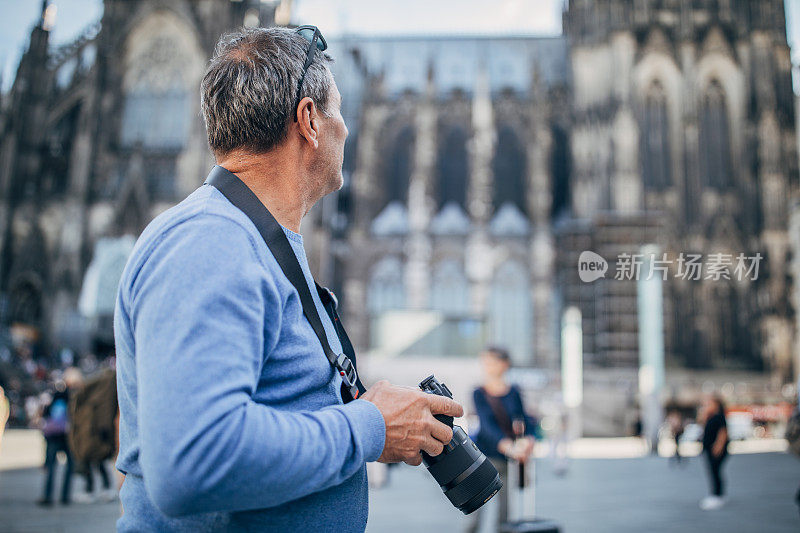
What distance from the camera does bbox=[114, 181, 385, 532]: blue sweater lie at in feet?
2.52

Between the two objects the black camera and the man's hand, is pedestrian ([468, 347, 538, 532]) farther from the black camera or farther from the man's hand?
the man's hand

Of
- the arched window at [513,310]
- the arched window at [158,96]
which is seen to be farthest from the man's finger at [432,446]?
the arched window at [158,96]

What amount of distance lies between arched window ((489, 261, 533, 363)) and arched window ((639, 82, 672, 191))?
539 centimetres

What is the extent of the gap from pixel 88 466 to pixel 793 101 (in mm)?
24724

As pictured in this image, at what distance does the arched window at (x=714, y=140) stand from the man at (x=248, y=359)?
950 inches

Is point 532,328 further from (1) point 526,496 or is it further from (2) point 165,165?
(1) point 526,496

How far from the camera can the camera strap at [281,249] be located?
96cm

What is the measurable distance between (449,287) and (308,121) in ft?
77.2

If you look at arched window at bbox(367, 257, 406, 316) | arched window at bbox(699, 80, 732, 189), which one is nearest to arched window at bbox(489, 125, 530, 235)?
arched window at bbox(367, 257, 406, 316)

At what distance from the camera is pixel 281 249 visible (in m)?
0.96

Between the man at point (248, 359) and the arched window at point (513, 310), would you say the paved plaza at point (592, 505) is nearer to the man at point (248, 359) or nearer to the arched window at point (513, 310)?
the man at point (248, 359)

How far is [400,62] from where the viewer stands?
3027 cm

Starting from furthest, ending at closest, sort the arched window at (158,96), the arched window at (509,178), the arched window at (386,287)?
the arched window at (509,178)
the arched window at (386,287)
the arched window at (158,96)

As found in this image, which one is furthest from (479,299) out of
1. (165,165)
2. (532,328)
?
(165,165)
